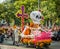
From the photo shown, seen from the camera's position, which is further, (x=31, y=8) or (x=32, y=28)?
(x=31, y=8)

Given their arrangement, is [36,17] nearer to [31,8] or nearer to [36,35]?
[36,35]

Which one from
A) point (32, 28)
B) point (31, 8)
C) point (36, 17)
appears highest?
point (36, 17)

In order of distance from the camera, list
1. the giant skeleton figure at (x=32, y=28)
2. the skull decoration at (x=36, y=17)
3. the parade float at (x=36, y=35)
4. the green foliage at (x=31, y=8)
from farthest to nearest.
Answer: the green foliage at (x=31, y=8)
the skull decoration at (x=36, y=17)
the giant skeleton figure at (x=32, y=28)
the parade float at (x=36, y=35)

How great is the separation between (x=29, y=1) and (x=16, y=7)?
244 cm

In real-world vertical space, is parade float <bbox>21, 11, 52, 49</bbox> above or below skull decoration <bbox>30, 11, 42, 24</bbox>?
below

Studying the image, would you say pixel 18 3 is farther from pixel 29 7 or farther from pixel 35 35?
pixel 35 35

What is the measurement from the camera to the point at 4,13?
44.9 meters

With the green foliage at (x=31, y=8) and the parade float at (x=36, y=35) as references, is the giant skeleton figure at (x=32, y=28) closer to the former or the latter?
the parade float at (x=36, y=35)

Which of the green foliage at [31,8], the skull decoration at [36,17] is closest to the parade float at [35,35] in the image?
the skull decoration at [36,17]

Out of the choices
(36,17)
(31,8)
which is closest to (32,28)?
(36,17)

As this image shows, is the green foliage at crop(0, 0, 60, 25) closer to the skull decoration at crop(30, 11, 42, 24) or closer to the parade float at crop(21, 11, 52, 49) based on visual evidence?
the skull decoration at crop(30, 11, 42, 24)

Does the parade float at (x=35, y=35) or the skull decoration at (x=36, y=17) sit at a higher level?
the skull decoration at (x=36, y=17)

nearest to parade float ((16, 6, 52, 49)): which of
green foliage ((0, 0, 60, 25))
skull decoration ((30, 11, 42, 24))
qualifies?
skull decoration ((30, 11, 42, 24))

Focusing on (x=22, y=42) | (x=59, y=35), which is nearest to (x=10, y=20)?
(x=59, y=35)
